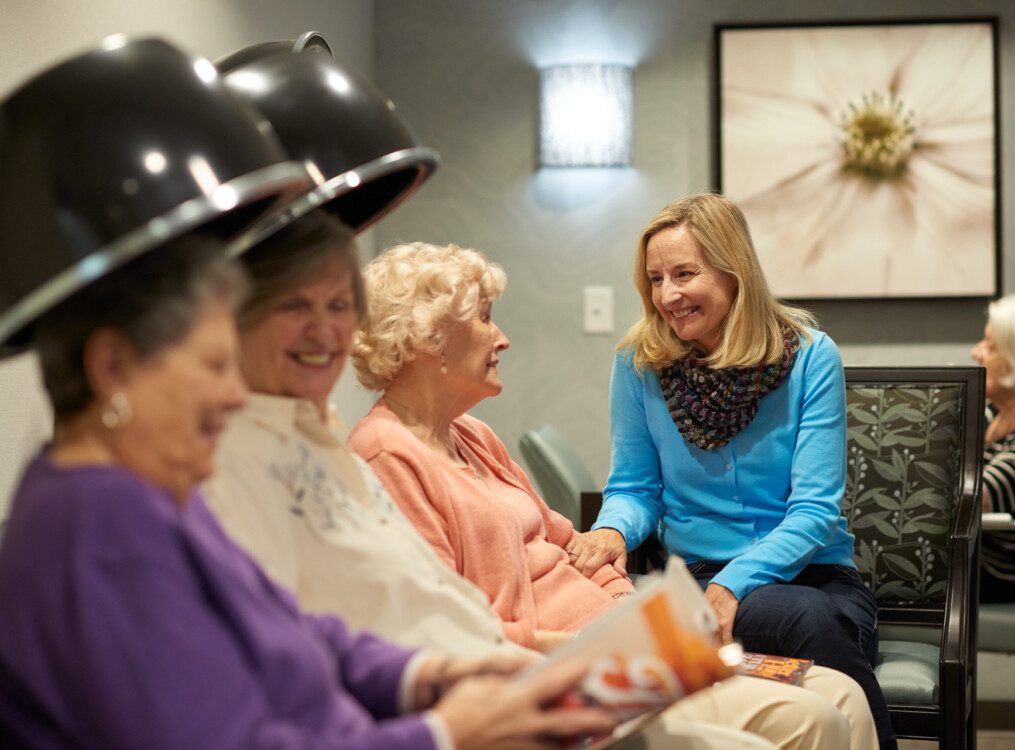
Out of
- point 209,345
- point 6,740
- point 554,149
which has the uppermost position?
point 554,149

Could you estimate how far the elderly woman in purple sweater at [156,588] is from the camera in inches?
32.3

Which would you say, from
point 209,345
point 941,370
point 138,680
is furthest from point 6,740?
point 941,370

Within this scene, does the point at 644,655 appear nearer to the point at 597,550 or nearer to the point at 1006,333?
the point at 597,550

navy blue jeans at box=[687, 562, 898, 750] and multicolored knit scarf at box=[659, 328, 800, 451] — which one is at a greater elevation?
multicolored knit scarf at box=[659, 328, 800, 451]

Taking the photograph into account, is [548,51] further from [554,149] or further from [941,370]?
[941,370]

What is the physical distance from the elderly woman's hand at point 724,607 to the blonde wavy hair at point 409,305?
26.2 inches

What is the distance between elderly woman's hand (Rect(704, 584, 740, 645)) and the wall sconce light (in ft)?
7.01

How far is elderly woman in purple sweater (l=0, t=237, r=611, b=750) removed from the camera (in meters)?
0.82

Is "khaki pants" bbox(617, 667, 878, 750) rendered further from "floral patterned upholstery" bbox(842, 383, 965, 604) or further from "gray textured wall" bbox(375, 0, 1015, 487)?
"gray textured wall" bbox(375, 0, 1015, 487)

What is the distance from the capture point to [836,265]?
12.9 ft

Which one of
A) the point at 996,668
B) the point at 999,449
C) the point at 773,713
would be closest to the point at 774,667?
the point at 773,713

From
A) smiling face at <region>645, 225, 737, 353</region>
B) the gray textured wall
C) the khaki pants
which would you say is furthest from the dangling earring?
the gray textured wall

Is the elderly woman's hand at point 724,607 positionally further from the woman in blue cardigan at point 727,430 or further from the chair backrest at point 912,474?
the chair backrest at point 912,474

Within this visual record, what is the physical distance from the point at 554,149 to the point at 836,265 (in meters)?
1.02
